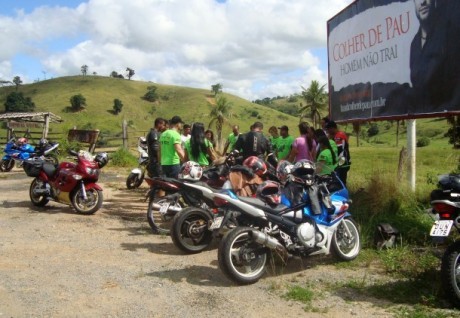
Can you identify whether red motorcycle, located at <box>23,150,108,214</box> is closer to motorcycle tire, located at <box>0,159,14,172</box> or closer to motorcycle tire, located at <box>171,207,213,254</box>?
motorcycle tire, located at <box>171,207,213,254</box>

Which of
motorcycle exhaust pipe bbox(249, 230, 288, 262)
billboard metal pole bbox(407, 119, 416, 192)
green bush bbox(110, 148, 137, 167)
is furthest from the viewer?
green bush bbox(110, 148, 137, 167)

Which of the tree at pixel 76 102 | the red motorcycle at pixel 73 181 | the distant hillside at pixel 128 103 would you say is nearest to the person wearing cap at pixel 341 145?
the red motorcycle at pixel 73 181

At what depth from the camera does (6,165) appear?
666 inches

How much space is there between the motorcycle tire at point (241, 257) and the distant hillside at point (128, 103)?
75367 millimetres

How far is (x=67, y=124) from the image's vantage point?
861 inches

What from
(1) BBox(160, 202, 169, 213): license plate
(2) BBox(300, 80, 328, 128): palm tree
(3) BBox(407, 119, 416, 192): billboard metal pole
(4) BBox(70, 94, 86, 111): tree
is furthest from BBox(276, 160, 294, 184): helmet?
(4) BBox(70, 94, 86, 111): tree

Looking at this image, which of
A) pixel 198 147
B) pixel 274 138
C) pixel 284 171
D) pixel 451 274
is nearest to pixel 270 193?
pixel 284 171

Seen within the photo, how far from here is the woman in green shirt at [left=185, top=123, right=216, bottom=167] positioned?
8.47 metres

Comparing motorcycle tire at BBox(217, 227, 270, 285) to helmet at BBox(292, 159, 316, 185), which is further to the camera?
helmet at BBox(292, 159, 316, 185)

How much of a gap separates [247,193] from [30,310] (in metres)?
3.47

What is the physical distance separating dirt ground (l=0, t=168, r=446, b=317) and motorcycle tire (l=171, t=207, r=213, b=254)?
0.14m

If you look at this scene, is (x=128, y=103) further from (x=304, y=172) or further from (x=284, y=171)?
(x=304, y=172)

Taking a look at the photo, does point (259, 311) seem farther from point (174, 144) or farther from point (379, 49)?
point (379, 49)

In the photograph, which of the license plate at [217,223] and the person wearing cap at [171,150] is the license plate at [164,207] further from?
the license plate at [217,223]
